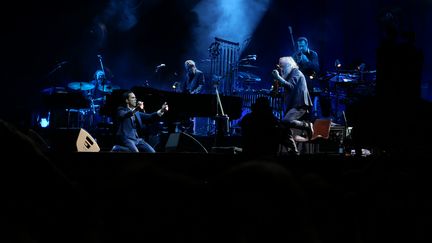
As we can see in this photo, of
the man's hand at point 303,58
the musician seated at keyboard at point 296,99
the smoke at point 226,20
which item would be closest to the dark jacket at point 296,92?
the musician seated at keyboard at point 296,99

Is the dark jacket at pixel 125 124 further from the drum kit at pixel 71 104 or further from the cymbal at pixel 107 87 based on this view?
the cymbal at pixel 107 87

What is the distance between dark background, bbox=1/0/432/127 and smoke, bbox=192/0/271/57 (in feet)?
0.19

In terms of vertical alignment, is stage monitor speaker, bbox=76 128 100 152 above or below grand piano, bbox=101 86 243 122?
below

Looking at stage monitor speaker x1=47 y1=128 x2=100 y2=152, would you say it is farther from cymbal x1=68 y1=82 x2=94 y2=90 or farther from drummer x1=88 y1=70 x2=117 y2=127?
drummer x1=88 y1=70 x2=117 y2=127

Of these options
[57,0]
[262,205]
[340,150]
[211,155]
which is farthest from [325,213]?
[57,0]

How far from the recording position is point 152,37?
2097 centimetres

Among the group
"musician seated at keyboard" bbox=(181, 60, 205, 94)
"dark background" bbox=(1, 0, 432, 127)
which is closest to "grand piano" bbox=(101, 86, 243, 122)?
"musician seated at keyboard" bbox=(181, 60, 205, 94)

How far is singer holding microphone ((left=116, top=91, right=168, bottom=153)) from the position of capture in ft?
35.6

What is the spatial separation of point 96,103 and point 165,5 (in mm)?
5948

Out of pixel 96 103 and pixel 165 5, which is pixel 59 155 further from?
pixel 165 5

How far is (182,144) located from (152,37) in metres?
11.7

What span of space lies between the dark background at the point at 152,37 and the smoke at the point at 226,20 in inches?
2.3

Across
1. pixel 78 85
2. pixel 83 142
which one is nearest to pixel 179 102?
pixel 83 142

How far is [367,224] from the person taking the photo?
2.19 m
